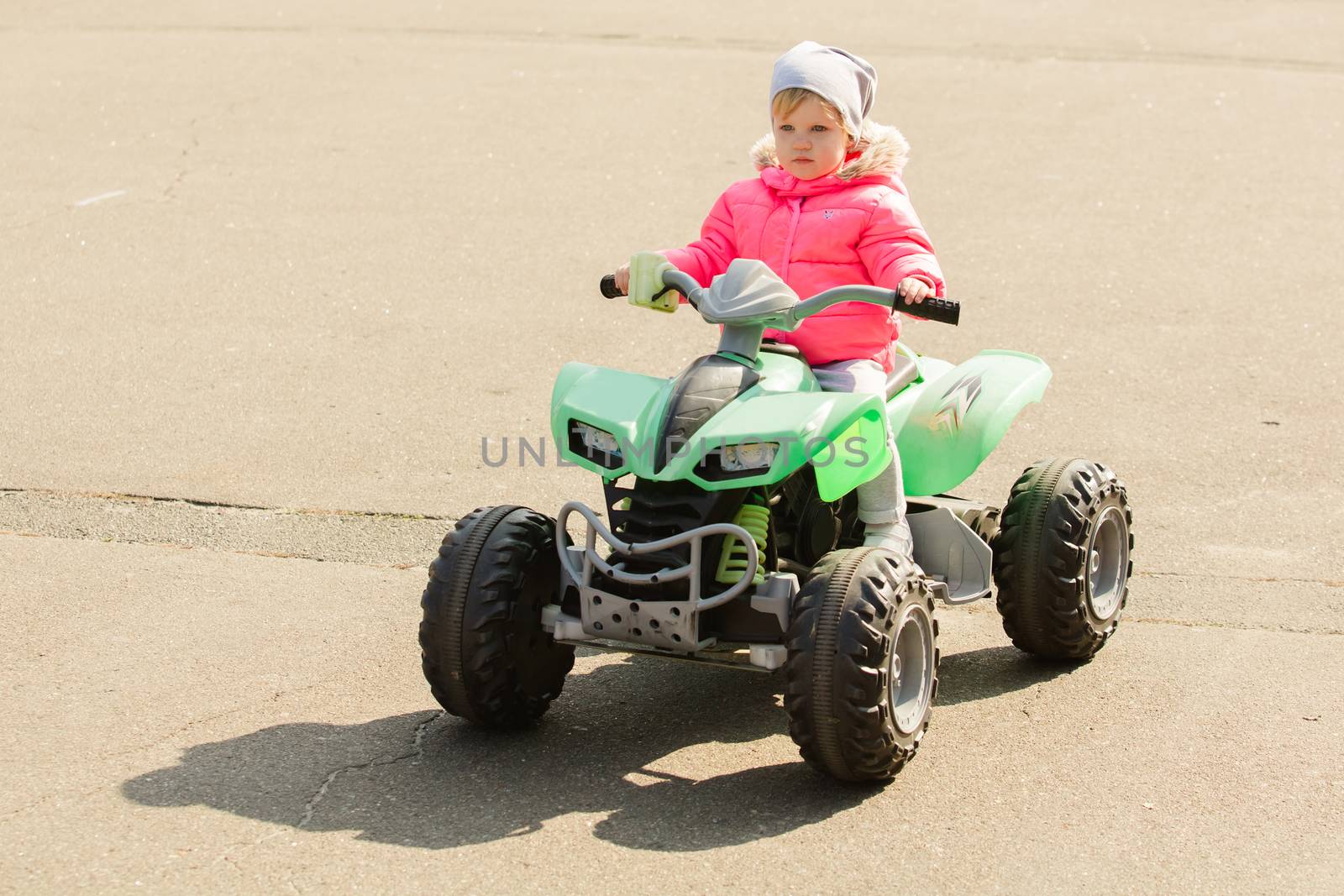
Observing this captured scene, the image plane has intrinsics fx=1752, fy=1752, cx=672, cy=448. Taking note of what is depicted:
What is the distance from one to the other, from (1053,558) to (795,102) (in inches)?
62.3

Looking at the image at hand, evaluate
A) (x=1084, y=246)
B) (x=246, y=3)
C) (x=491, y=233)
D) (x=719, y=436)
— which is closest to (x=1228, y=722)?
(x=719, y=436)

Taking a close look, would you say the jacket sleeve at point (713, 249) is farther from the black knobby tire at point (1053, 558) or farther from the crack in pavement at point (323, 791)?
the crack in pavement at point (323, 791)

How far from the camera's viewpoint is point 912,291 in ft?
15.6

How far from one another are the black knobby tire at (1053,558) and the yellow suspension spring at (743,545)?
1.06m

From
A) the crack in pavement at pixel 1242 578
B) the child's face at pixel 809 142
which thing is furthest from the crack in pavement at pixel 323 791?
the crack in pavement at pixel 1242 578

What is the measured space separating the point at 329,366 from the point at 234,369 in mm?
445

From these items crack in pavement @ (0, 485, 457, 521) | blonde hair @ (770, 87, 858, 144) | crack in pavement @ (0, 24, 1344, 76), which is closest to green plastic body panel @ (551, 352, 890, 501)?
blonde hair @ (770, 87, 858, 144)

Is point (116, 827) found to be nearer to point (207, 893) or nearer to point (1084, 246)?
point (207, 893)

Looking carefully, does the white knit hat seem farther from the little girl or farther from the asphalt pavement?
the asphalt pavement

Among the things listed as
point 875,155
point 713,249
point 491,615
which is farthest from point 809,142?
point 491,615

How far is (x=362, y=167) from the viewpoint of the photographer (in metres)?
11.4

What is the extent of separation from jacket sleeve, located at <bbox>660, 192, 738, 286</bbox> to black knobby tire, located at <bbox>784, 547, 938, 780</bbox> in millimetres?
1273

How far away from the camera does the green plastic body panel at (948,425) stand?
5.31m

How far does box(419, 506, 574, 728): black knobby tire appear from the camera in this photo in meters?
4.71
